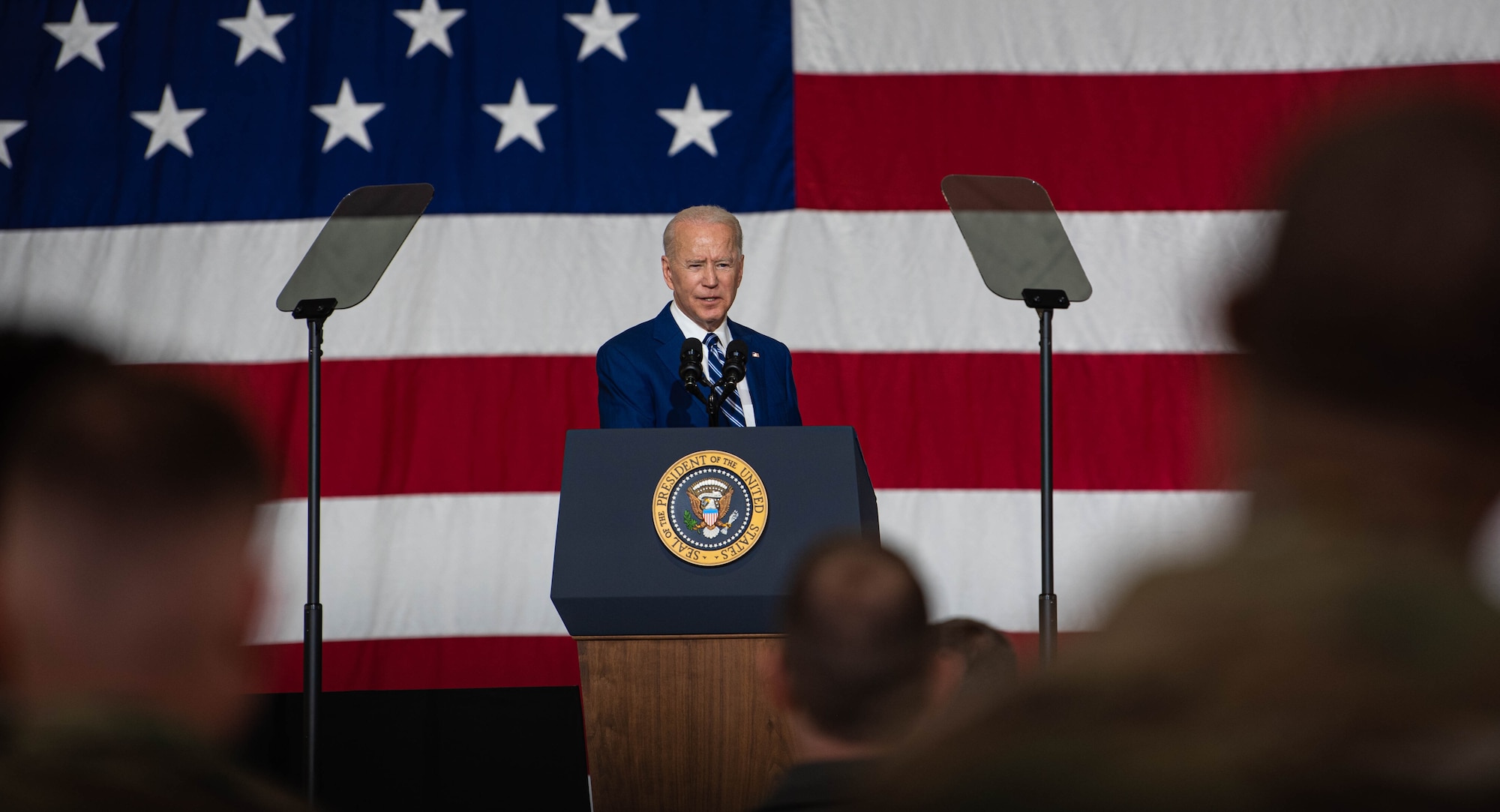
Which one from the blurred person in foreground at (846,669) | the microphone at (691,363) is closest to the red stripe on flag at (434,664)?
the microphone at (691,363)

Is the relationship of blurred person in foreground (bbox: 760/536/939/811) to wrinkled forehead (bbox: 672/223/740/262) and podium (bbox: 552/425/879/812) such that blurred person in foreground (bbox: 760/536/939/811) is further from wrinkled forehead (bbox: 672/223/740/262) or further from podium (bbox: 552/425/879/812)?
wrinkled forehead (bbox: 672/223/740/262)

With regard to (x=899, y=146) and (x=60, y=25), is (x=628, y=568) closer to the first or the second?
(x=899, y=146)

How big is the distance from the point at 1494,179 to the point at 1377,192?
4 cm

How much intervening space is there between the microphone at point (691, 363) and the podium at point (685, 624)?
0.65 ft

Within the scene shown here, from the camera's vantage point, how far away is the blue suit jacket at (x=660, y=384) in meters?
2.54

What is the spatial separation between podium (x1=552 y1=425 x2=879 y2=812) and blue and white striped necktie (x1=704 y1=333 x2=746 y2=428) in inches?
19.7

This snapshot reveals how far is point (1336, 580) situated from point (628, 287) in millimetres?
3594

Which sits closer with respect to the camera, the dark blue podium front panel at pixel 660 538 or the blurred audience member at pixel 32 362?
the blurred audience member at pixel 32 362

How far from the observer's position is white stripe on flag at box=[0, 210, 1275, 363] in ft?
12.8

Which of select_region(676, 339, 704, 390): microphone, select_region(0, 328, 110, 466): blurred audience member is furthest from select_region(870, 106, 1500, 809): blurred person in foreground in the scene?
select_region(676, 339, 704, 390): microphone

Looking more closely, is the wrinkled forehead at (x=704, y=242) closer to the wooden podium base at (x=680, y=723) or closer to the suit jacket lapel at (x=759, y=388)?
the suit jacket lapel at (x=759, y=388)

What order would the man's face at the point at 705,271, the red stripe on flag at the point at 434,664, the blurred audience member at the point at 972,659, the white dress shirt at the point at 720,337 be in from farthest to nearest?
the red stripe on flag at the point at 434,664
the man's face at the point at 705,271
the white dress shirt at the point at 720,337
the blurred audience member at the point at 972,659

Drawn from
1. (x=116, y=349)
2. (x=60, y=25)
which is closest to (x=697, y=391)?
(x=116, y=349)

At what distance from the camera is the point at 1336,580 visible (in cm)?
39
